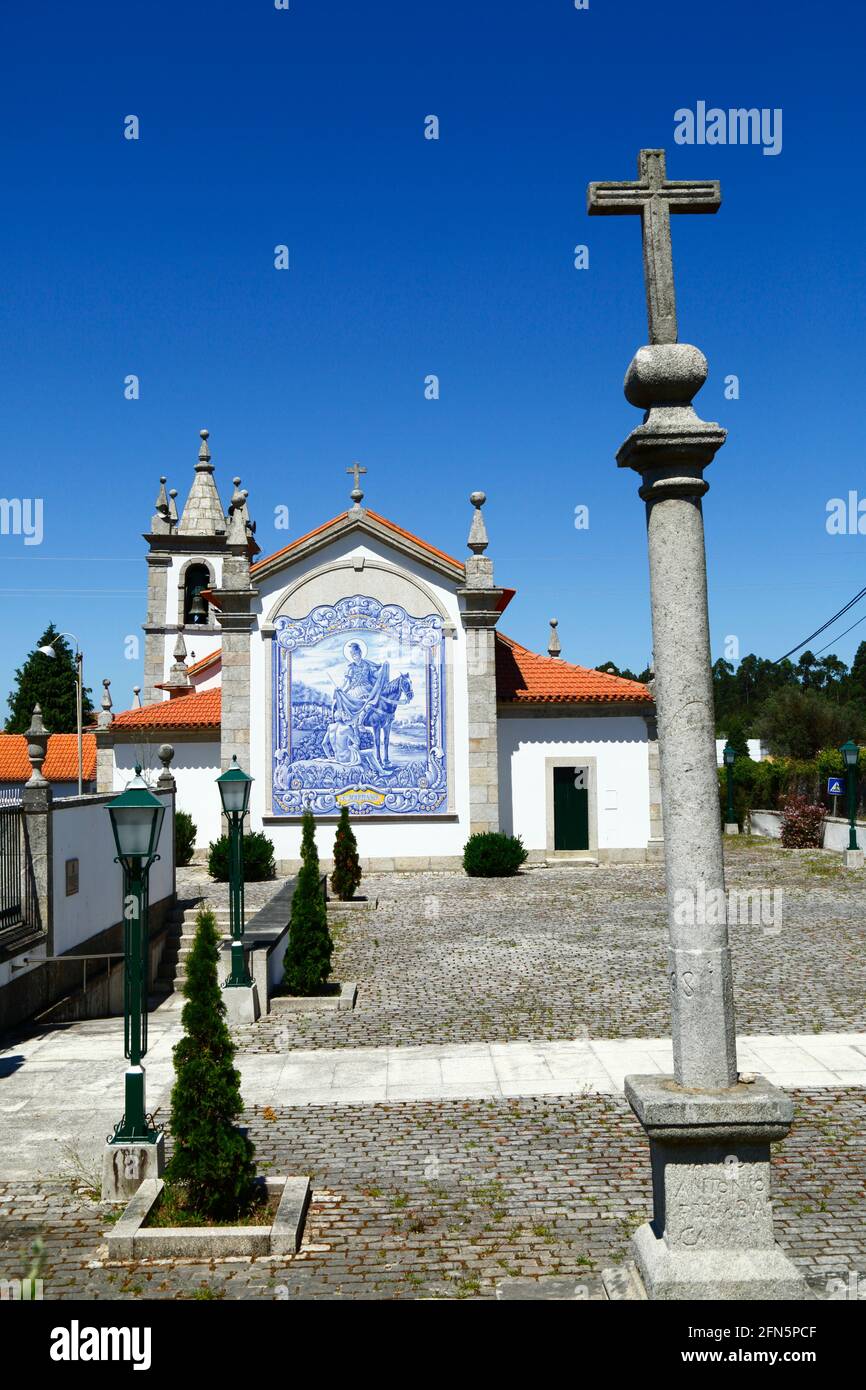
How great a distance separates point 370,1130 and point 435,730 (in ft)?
60.5

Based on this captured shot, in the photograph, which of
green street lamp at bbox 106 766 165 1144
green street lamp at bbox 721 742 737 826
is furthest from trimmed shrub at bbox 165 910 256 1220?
green street lamp at bbox 721 742 737 826

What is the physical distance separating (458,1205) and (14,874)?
772cm

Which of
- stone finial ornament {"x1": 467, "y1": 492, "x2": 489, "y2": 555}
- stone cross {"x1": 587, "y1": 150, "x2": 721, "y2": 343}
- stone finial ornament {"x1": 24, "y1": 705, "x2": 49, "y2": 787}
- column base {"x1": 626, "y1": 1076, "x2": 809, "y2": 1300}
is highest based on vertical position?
stone finial ornament {"x1": 467, "y1": 492, "x2": 489, "y2": 555}

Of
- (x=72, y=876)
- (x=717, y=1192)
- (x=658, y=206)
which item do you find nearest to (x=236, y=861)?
(x=72, y=876)

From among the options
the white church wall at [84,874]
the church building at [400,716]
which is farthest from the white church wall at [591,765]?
the white church wall at [84,874]

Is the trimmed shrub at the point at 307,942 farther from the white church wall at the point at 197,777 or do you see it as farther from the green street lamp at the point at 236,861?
the white church wall at the point at 197,777

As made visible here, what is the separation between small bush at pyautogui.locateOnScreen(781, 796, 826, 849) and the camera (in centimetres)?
3167

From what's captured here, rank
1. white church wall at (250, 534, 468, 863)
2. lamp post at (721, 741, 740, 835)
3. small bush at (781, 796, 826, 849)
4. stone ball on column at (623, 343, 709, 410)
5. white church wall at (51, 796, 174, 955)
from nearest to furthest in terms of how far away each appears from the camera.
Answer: stone ball on column at (623, 343, 709, 410) → white church wall at (51, 796, 174, 955) → white church wall at (250, 534, 468, 863) → small bush at (781, 796, 826, 849) → lamp post at (721, 741, 740, 835)

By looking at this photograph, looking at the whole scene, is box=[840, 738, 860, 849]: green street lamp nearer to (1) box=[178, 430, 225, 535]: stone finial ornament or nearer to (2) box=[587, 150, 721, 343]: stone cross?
(2) box=[587, 150, 721, 343]: stone cross

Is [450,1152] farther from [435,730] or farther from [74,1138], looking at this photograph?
[435,730]

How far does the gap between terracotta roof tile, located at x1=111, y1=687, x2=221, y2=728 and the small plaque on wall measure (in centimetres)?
1439

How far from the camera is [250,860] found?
2497cm

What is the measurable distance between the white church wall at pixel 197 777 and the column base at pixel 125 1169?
70.6ft

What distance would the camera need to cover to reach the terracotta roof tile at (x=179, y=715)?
2847 centimetres
